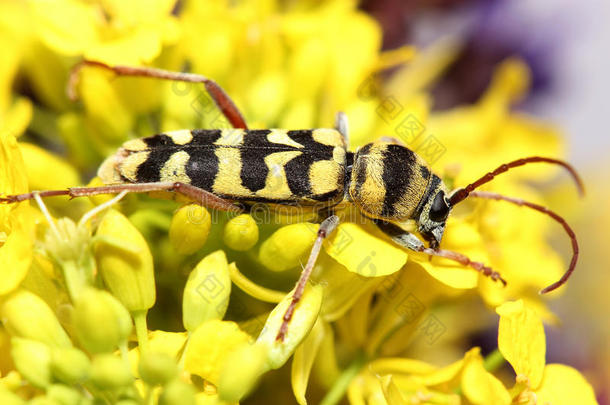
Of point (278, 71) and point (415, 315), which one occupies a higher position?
point (278, 71)

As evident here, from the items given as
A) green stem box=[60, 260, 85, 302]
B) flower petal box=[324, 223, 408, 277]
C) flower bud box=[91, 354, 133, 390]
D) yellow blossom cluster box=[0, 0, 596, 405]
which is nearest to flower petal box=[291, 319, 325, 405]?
yellow blossom cluster box=[0, 0, 596, 405]

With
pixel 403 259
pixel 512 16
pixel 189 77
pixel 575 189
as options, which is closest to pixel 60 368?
pixel 403 259

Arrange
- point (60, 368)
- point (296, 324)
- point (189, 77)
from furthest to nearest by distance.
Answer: point (189, 77), point (296, 324), point (60, 368)

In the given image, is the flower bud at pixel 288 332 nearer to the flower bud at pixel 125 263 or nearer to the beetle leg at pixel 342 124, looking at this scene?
the flower bud at pixel 125 263

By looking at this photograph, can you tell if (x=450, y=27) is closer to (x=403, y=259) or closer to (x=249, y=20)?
(x=249, y=20)

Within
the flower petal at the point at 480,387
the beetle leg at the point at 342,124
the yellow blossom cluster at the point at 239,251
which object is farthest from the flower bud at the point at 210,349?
the beetle leg at the point at 342,124

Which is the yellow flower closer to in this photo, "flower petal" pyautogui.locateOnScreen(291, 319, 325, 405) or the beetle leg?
"flower petal" pyautogui.locateOnScreen(291, 319, 325, 405)

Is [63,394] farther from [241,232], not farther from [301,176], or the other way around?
[301,176]
